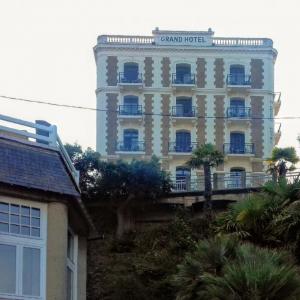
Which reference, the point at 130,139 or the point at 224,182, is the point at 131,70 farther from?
the point at 224,182

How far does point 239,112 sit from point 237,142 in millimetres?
2293

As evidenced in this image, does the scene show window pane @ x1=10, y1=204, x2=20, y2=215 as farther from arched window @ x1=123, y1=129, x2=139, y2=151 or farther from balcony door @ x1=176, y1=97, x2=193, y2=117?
balcony door @ x1=176, y1=97, x2=193, y2=117

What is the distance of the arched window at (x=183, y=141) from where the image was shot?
6825 centimetres

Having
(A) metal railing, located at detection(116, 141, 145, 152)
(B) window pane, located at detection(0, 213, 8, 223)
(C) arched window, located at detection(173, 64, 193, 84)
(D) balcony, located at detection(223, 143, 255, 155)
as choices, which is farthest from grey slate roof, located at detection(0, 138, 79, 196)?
(C) arched window, located at detection(173, 64, 193, 84)

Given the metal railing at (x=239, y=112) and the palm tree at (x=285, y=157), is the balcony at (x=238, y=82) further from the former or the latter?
the palm tree at (x=285, y=157)

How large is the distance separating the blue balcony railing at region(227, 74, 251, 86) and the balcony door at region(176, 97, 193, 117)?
10.8 ft

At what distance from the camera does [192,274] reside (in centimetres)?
2419

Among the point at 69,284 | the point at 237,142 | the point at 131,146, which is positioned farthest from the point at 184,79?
the point at 69,284

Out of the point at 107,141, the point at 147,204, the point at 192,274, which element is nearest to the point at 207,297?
the point at 192,274

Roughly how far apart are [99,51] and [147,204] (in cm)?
2985

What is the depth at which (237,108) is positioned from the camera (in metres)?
70.0

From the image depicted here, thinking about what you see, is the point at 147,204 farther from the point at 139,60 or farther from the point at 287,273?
the point at 139,60

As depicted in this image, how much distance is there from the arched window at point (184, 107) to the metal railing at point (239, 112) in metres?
2.75

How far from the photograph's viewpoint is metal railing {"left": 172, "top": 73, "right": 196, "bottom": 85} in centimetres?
6951
